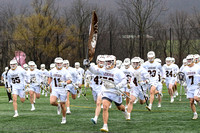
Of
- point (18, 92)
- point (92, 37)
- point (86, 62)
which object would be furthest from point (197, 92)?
point (18, 92)

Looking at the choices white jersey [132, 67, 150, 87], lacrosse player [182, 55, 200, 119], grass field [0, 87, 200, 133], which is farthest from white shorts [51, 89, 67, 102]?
lacrosse player [182, 55, 200, 119]

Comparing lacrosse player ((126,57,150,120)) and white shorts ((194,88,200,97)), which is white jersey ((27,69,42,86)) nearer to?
lacrosse player ((126,57,150,120))

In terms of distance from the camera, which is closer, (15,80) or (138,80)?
(138,80)

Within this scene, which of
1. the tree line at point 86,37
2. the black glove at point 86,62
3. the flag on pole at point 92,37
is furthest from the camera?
the tree line at point 86,37

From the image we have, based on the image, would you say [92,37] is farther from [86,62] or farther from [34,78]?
[34,78]

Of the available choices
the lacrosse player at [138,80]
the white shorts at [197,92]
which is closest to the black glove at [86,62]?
the lacrosse player at [138,80]

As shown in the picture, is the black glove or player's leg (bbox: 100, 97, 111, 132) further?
player's leg (bbox: 100, 97, 111, 132)

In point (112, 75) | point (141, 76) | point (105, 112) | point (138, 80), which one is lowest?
point (105, 112)

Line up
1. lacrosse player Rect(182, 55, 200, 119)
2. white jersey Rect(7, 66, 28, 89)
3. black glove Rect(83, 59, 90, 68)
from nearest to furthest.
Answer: black glove Rect(83, 59, 90, 68) → lacrosse player Rect(182, 55, 200, 119) → white jersey Rect(7, 66, 28, 89)

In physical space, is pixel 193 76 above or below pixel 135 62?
below

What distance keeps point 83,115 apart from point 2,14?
56153mm

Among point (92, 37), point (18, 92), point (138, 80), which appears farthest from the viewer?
point (18, 92)

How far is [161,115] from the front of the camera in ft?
46.0

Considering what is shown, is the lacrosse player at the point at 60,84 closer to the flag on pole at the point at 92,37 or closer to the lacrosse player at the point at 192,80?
the flag on pole at the point at 92,37
